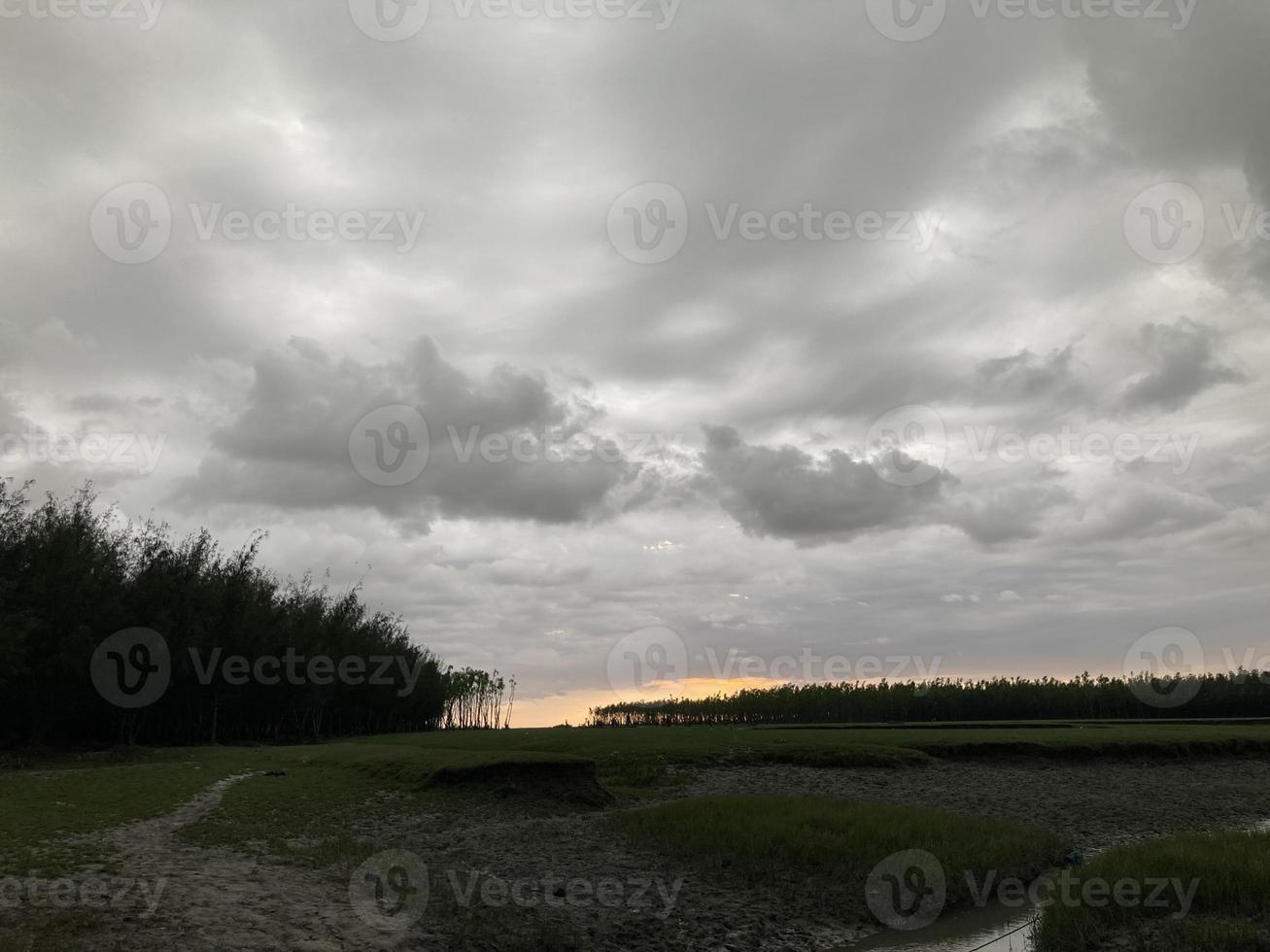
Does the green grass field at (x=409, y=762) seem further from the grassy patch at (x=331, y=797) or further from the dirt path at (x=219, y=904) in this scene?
the dirt path at (x=219, y=904)

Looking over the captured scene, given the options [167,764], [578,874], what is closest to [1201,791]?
[578,874]

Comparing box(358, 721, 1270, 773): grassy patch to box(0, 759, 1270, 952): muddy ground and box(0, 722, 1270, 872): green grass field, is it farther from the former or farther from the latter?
box(0, 759, 1270, 952): muddy ground

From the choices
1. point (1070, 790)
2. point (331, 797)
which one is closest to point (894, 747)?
point (1070, 790)

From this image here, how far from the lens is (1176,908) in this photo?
47.2ft

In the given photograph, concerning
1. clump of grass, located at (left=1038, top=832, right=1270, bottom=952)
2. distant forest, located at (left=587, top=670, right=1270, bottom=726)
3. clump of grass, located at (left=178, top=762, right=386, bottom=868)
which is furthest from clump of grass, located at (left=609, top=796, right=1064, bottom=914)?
distant forest, located at (left=587, top=670, right=1270, bottom=726)

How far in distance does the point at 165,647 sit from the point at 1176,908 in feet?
191

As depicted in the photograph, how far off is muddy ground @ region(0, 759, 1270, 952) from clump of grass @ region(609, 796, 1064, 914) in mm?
752

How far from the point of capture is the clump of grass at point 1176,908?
12781 mm

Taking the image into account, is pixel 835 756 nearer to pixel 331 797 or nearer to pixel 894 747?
pixel 894 747

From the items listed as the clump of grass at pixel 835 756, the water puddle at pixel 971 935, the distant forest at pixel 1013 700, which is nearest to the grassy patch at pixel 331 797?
the water puddle at pixel 971 935

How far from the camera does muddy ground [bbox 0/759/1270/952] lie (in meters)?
12.9

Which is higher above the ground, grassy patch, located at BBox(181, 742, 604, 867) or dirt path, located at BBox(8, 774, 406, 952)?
dirt path, located at BBox(8, 774, 406, 952)

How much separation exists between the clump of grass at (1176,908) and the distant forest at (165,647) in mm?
46806

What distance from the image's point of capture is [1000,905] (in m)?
17.7
